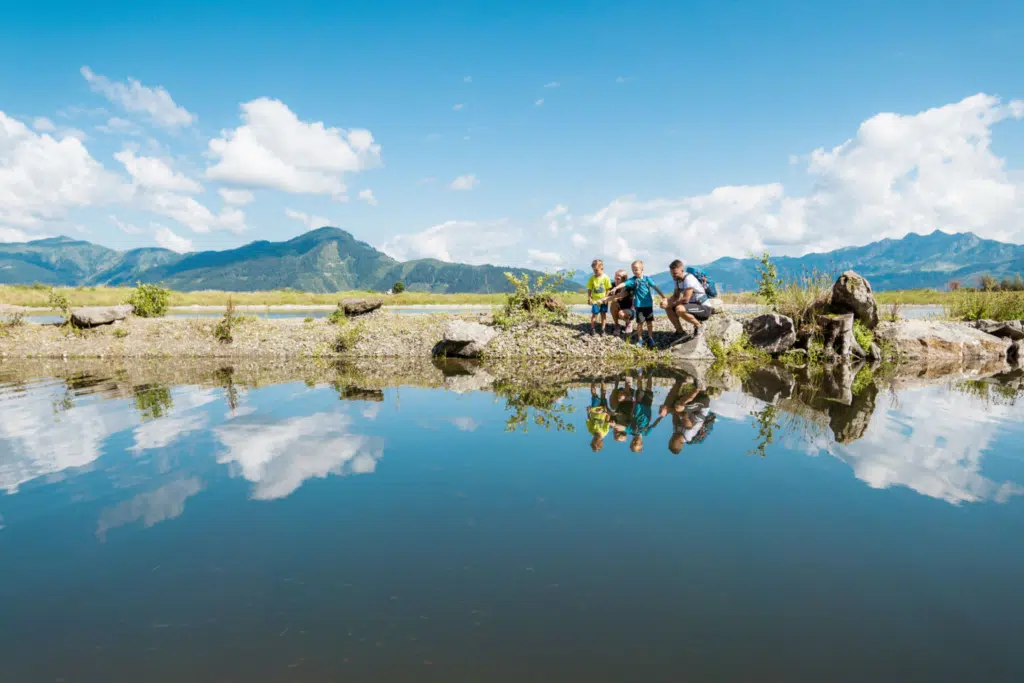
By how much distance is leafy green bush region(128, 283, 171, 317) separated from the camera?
26234mm

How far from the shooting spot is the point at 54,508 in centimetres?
652

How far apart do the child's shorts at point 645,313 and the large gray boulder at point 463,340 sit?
19.0 feet

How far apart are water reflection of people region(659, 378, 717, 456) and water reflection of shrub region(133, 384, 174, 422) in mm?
10351

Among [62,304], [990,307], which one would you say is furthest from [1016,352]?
[62,304]

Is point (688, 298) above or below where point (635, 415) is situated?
above

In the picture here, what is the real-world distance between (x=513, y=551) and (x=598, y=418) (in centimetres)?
607

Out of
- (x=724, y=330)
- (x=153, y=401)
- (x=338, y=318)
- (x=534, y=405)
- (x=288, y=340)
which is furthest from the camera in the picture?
(x=338, y=318)

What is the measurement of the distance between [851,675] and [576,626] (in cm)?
180

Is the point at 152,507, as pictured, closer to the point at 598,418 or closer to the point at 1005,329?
the point at 598,418

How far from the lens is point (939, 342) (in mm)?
22062

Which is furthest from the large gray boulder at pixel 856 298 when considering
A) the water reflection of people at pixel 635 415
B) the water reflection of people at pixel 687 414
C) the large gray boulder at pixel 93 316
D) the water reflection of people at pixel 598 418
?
the large gray boulder at pixel 93 316

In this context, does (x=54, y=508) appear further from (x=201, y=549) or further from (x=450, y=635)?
(x=450, y=635)

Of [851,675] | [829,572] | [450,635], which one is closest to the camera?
[851,675]

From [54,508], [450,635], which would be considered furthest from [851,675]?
[54,508]
